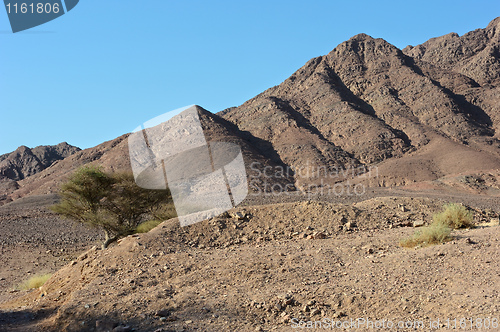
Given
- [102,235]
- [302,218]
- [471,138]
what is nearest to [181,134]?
[102,235]

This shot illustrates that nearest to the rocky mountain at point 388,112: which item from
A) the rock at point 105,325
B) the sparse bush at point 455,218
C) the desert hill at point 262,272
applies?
the sparse bush at point 455,218

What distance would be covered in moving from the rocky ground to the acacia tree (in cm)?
734

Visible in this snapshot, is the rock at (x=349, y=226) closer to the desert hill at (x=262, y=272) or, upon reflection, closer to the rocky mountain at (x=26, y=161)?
the desert hill at (x=262, y=272)

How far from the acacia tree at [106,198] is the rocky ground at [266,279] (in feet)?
24.1

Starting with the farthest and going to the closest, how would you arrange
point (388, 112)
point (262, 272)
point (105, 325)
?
point (388, 112)
point (262, 272)
point (105, 325)

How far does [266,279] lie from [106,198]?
48.5 feet

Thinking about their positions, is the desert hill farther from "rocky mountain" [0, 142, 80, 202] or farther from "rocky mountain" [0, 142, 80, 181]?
"rocky mountain" [0, 142, 80, 181]

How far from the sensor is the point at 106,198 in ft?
68.5

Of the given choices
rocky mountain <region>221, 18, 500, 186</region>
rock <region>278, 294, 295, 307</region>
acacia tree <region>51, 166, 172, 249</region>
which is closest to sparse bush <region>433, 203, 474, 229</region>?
rock <region>278, 294, 295, 307</region>

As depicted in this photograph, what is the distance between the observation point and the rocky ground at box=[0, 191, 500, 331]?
21.8 ft

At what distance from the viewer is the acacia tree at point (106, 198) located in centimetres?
2012

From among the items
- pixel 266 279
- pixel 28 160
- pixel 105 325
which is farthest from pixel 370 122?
pixel 28 160

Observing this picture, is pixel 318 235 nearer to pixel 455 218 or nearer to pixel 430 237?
pixel 430 237

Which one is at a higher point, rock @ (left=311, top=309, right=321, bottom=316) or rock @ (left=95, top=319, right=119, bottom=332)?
rock @ (left=95, top=319, right=119, bottom=332)
